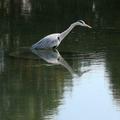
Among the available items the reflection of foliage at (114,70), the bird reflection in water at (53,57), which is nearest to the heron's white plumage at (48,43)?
the bird reflection in water at (53,57)

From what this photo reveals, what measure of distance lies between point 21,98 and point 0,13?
15.3 meters

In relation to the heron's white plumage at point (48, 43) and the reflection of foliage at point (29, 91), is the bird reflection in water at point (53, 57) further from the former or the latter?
the reflection of foliage at point (29, 91)

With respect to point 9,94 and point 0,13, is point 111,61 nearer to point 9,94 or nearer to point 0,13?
point 9,94

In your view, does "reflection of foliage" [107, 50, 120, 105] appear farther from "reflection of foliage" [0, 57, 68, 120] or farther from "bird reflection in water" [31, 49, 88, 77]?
"reflection of foliage" [0, 57, 68, 120]

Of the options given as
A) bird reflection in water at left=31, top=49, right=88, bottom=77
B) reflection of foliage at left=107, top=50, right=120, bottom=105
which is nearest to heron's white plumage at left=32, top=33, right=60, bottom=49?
bird reflection in water at left=31, top=49, right=88, bottom=77

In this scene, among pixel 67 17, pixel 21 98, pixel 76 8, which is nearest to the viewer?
pixel 21 98

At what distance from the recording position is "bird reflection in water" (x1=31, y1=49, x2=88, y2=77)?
47.9 ft

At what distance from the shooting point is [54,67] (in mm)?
14609

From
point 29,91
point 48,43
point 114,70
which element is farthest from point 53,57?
point 29,91

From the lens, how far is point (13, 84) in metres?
13.0

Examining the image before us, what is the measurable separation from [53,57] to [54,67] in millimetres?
1271

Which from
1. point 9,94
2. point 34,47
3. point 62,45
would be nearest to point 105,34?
point 62,45

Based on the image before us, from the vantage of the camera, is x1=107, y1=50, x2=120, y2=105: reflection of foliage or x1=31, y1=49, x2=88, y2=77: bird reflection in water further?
x1=31, y1=49, x2=88, y2=77: bird reflection in water

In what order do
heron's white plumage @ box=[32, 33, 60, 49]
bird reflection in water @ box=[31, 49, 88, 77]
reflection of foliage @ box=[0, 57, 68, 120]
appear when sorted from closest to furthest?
reflection of foliage @ box=[0, 57, 68, 120] < bird reflection in water @ box=[31, 49, 88, 77] < heron's white plumage @ box=[32, 33, 60, 49]
